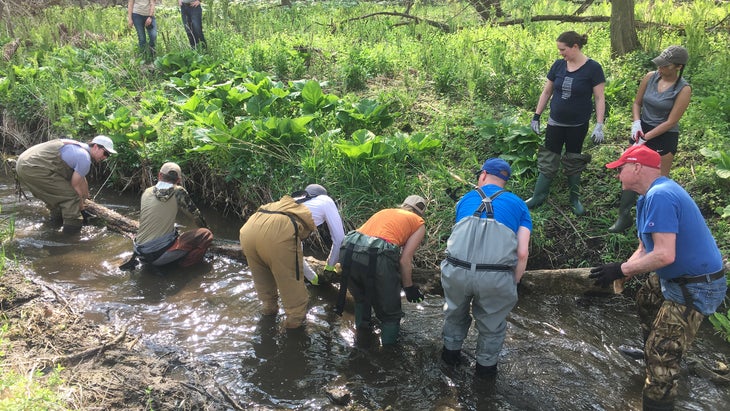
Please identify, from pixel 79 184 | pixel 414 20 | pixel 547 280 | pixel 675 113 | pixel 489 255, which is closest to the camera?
pixel 489 255

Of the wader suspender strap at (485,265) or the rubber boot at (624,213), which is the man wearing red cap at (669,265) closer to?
the wader suspender strap at (485,265)

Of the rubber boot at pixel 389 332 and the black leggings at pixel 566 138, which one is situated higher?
the black leggings at pixel 566 138

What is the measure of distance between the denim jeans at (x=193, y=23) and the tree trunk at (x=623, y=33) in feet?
26.3

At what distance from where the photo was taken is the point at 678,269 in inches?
135

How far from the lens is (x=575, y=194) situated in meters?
5.91

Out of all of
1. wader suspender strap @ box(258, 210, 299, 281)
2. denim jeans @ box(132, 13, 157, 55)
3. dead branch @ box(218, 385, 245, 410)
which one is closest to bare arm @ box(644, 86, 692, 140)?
wader suspender strap @ box(258, 210, 299, 281)

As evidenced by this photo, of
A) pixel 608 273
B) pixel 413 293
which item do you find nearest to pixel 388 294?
pixel 413 293

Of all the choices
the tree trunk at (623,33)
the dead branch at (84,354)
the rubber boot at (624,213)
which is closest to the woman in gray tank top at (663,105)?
the rubber boot at (624,213)

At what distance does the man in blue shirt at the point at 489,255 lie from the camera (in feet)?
11.9

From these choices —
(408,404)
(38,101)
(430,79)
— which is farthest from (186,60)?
(408,404)

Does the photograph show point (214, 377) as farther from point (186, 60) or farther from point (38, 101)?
point (186, 60)

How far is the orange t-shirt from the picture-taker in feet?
13.9

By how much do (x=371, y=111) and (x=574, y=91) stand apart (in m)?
2.94

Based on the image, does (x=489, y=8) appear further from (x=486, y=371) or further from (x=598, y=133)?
(x=486, y=371)
